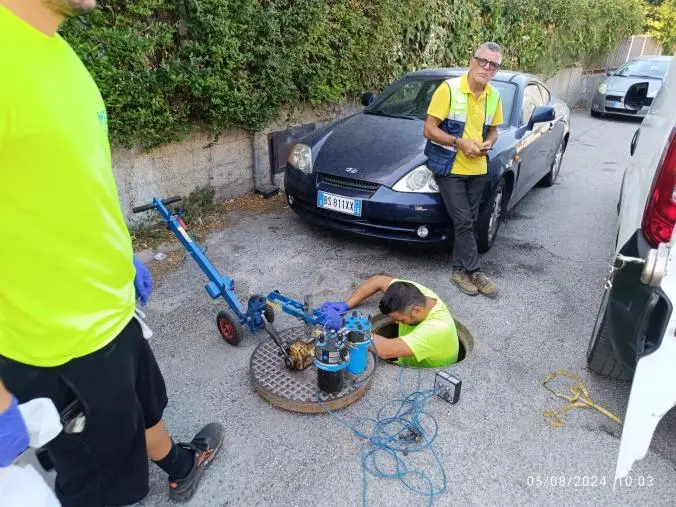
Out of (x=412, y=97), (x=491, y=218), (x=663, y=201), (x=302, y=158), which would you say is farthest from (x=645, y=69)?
(x=663, y=201)

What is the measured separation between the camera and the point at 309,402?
2.53 m

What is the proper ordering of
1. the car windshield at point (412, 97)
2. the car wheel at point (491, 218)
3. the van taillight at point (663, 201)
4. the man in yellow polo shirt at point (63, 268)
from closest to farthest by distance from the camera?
the man in yellow polo shirt at point (63, 268)
the van taillight at point (663, 201)
the car wheel at point (491, 218)
the car windshield at point (412, 97)

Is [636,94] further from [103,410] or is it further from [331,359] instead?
[103,410]

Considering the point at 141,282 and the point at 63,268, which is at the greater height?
the point at 63,268

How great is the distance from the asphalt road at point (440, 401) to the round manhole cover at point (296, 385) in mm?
64

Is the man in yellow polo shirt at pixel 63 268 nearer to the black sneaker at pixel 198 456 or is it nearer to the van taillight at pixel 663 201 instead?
the black sneaker at pixel 198 456

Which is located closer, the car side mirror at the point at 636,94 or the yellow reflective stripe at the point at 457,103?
the yellow reflective stripe at the point at 457,103

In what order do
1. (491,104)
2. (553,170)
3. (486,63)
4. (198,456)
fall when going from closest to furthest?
1. (198,456)
2. (486,63)
3. (491,104)
4. (553,170)

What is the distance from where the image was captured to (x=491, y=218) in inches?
171

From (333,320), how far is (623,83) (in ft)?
41.6

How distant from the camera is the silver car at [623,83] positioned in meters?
11.7

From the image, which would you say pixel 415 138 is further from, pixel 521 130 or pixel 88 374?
pixel 88 374

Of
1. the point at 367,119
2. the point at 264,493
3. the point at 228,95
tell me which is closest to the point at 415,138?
the point at 367,119
